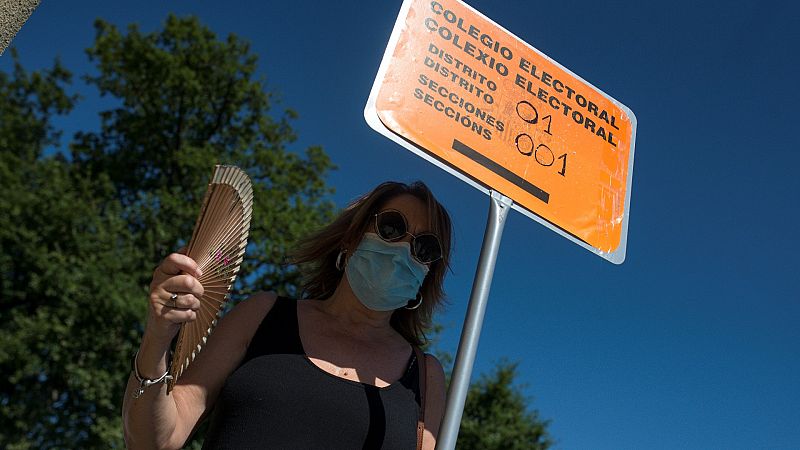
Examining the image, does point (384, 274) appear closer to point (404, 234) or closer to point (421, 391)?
point (404, 234)

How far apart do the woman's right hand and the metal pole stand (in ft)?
2.21

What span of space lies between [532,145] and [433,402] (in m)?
0.88

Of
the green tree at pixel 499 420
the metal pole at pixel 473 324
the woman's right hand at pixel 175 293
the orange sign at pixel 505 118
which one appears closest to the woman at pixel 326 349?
the woman's right hand at pixel 175 293

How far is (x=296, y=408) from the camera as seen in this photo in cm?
185

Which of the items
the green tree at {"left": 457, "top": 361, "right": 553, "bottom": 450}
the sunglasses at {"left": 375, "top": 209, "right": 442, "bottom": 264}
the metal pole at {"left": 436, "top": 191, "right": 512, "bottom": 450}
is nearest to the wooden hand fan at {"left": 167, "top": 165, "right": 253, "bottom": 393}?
the metal pole at {"left": 436, "top": 191, "right": 512, "bottom": 450}

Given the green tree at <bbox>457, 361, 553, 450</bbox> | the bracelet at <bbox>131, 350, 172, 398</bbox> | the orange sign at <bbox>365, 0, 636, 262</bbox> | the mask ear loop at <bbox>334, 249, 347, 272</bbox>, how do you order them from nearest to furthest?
the bracelet at <bbox>131, 350, 172, 398</bbox> → the orange sign at <bbox>365, 0, 636, 262</bbox> → the mask ear loop at <bbox>334, 249, 347, 272</bbox> → the green tree at <bbox>457, 361, 553, 450</bbox>

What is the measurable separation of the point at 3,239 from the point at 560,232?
14.2 metres

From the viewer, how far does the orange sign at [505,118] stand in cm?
198

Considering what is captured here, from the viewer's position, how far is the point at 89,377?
12305mm

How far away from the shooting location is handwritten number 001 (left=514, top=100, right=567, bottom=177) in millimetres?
2154

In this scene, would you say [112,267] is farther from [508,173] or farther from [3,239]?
[508,173]

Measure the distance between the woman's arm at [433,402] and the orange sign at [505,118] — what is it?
62 cm

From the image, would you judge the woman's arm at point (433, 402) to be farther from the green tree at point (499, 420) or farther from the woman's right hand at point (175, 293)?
the green tree at point (499, 420)

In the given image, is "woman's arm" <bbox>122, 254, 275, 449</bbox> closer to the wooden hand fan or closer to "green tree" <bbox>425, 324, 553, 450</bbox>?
the wooden hand fan
